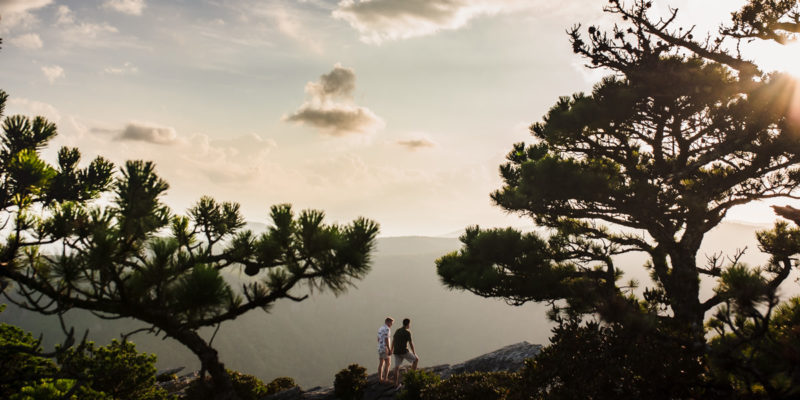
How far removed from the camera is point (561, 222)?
11.3 meters

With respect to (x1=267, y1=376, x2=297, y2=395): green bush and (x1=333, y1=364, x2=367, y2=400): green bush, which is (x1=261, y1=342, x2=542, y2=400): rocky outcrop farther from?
(x1=267, y1=376, x2=297, y2=395): green bush

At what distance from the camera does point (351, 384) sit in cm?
1232

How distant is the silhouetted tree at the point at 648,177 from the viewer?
8.09 meters

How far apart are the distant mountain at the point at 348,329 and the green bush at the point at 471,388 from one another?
102 m

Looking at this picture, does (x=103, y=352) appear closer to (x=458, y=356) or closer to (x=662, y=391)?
(x=662, y=391)

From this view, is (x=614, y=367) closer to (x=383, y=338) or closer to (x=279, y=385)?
(x=383, y=338)

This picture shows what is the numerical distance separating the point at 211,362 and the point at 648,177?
9.88 m

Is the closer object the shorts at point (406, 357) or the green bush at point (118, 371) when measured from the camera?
the green bush at point (118, 371)

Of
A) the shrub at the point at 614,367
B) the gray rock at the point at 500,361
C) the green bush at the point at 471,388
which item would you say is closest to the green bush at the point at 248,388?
the green bush at the point at 471,388

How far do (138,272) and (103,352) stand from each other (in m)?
5.90

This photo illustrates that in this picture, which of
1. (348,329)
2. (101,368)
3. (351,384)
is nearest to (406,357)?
(351,384)

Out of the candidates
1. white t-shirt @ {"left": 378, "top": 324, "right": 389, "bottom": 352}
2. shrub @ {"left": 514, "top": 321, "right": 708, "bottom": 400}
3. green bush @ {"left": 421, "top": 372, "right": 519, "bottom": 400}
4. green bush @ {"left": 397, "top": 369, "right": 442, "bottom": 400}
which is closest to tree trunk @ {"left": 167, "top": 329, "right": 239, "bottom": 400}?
shrub @ {"left": 514, "top": 321, "right": 708, "bottom": 400}

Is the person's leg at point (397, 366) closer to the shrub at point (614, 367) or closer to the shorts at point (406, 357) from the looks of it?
the shorts at point (406, 357)

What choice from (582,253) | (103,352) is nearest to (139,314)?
(103,352)
